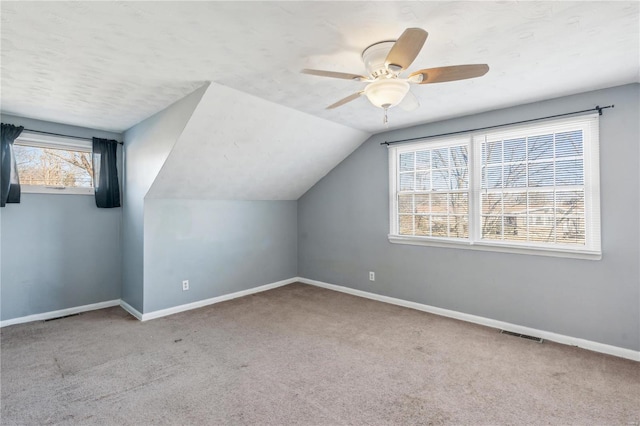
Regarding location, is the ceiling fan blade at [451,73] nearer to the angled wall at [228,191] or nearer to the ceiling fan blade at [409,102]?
the ceiling fan blade at [409,102]

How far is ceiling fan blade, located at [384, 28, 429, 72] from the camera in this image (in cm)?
145

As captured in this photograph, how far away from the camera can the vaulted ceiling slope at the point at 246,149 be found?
9.89 feet

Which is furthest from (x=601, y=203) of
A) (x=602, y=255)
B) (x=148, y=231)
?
(x=148, y=231)

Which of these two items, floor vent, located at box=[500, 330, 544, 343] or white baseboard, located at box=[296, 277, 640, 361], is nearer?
white baseboard, located at box=[296, 277, 640, 361]

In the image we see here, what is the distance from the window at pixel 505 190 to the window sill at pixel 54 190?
3.90m

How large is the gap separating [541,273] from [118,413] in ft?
12.0

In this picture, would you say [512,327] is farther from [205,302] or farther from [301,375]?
[205,302]

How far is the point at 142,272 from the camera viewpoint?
3619mm

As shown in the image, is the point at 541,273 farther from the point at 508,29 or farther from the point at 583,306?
the point at 508,29

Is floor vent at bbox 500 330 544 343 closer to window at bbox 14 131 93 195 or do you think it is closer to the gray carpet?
the gray carpet

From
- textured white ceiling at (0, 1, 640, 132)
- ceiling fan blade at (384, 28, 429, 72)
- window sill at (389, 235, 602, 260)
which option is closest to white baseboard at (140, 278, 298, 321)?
window sill at (389, 235, 602, 260)

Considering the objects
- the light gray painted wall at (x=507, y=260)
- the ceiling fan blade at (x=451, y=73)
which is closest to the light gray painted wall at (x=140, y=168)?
the ceiling fan blade at (x=451, y=73)

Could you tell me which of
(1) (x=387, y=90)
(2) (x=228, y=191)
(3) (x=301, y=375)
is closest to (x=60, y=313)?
(2) (x=228, y=191)

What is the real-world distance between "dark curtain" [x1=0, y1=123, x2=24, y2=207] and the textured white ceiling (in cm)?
47
